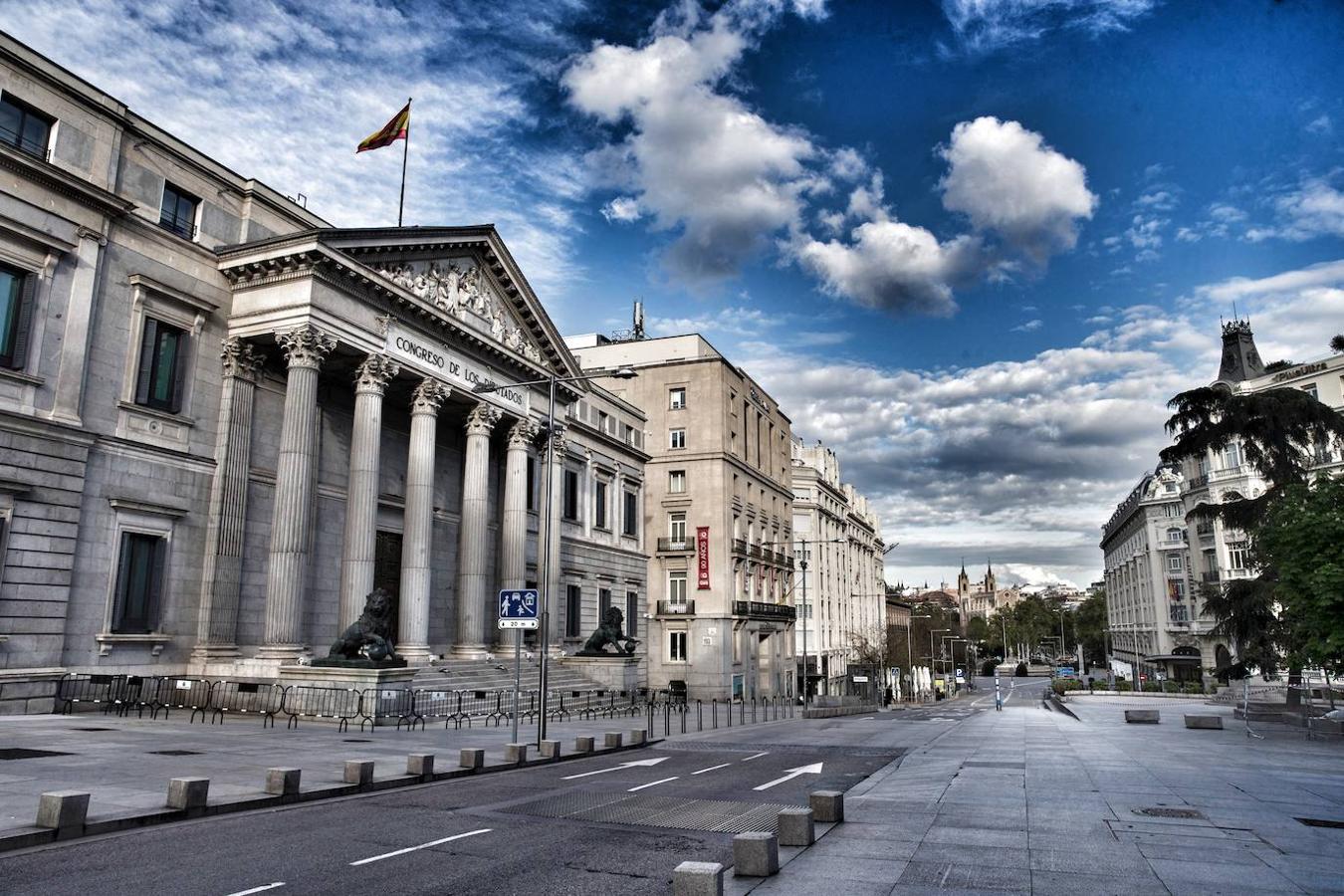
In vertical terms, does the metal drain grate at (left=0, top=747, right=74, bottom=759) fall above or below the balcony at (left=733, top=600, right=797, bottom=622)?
below

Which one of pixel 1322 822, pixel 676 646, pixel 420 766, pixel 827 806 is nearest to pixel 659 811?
pixel 827 806

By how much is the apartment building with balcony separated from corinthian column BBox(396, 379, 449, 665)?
26.1m

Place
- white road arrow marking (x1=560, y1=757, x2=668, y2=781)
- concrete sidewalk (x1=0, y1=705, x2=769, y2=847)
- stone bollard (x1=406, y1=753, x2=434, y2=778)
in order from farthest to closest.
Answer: white road arrow marking (x1=560, y1=757, x2=668, y2=781)
stone bollard (x1=406, y1=753, x2=434, y2=778)
concrete sidewalk (x1=0, y1=705, x2=769, y2=847)

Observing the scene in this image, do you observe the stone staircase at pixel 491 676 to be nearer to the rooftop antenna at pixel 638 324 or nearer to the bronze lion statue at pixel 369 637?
the bronze lion statue at pixel 369 637

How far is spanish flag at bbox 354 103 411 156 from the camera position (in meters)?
34.8

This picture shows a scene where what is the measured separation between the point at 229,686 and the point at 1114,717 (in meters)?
33.1

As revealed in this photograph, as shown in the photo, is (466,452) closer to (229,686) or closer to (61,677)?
(229,686)

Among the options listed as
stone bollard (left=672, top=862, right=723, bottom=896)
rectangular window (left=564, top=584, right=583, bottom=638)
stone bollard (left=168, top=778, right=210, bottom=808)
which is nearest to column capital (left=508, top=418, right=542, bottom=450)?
rectangular window (left=564, top=584, right=583, bottom=638)

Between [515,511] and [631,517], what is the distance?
17.6 m

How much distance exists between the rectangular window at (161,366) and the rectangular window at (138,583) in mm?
4494

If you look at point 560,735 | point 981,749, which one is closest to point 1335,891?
point 981,749

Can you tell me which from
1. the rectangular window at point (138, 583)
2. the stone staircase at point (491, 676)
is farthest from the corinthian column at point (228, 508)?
the stone staircase at point (491, 676)

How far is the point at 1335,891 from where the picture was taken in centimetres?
769

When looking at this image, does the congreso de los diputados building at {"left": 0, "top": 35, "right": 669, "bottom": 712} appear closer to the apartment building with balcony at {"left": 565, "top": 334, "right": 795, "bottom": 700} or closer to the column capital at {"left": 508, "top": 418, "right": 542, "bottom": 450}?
the column capital at {"left": 508, "top": 418, "right": 542, "bottom": 450}
